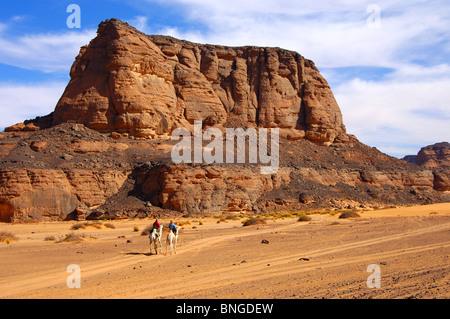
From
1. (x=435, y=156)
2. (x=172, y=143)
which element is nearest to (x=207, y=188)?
(x=172, y=143)

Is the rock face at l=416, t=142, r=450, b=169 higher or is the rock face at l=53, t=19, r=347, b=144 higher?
the rock face at l=53, t=19, r=347, b=144

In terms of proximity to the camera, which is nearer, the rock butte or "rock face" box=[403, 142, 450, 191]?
the rock butte

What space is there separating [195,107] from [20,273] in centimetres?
5258

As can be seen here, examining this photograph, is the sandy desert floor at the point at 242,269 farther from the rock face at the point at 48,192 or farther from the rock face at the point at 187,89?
the rock face at the point at 187,89

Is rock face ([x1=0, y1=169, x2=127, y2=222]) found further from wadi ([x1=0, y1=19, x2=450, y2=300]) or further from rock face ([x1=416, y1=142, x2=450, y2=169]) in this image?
rock face ([x1=416, y1=142, x2=450, y2=169])

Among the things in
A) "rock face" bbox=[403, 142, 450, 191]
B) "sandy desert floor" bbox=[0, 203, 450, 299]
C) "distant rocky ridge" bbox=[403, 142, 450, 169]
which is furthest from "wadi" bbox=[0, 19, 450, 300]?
"distant rocky ridge" bbox=[403, 142, 450, 169]

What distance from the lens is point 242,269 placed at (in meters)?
12.3

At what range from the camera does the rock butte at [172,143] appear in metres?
42.0

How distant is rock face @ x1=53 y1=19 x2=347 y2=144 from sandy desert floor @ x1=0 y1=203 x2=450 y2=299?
36.5 meters

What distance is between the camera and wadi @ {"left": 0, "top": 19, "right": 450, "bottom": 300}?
11406 millimetres

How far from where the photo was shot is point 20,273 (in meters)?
12.9

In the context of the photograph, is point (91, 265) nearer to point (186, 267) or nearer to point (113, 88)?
point (186, 267)
